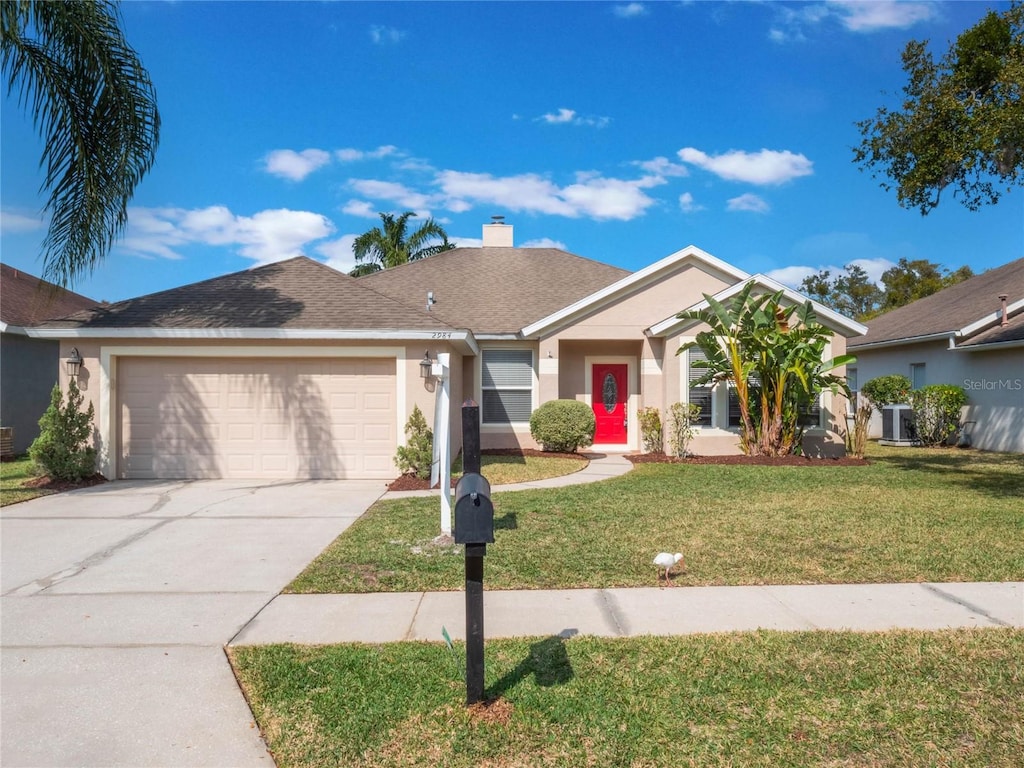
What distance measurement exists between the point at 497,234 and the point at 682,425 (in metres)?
10.5

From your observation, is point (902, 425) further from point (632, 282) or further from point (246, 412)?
point (246, 412)

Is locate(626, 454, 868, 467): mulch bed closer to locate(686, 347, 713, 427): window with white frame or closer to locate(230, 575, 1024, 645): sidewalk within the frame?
locate(686, 347, 713, 427): window with white frame

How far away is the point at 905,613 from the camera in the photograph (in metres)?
4.93

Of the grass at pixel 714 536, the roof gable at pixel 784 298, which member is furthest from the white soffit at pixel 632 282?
the grass at pixel 714 536

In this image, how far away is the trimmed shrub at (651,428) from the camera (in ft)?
50.5

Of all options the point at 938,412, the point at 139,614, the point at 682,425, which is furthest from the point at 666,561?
the point at 938,412

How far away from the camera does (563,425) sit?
14906 mm

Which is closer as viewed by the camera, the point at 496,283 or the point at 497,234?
→ the point at 496,283

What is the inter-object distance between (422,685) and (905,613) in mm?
3644

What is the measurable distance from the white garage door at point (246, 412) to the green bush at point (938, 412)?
49.7ft

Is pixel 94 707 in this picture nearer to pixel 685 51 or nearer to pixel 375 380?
pixel 375 380

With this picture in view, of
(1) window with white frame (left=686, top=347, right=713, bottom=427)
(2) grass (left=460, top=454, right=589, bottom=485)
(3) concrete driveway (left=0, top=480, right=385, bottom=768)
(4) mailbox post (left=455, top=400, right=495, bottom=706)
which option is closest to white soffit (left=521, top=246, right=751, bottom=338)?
(1) window with white frame (left=686, top=347, right=713, bottom=427)

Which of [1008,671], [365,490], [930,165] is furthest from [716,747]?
[930,165]

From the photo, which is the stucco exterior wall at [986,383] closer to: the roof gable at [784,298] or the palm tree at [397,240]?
the roof gable at [784,298]
